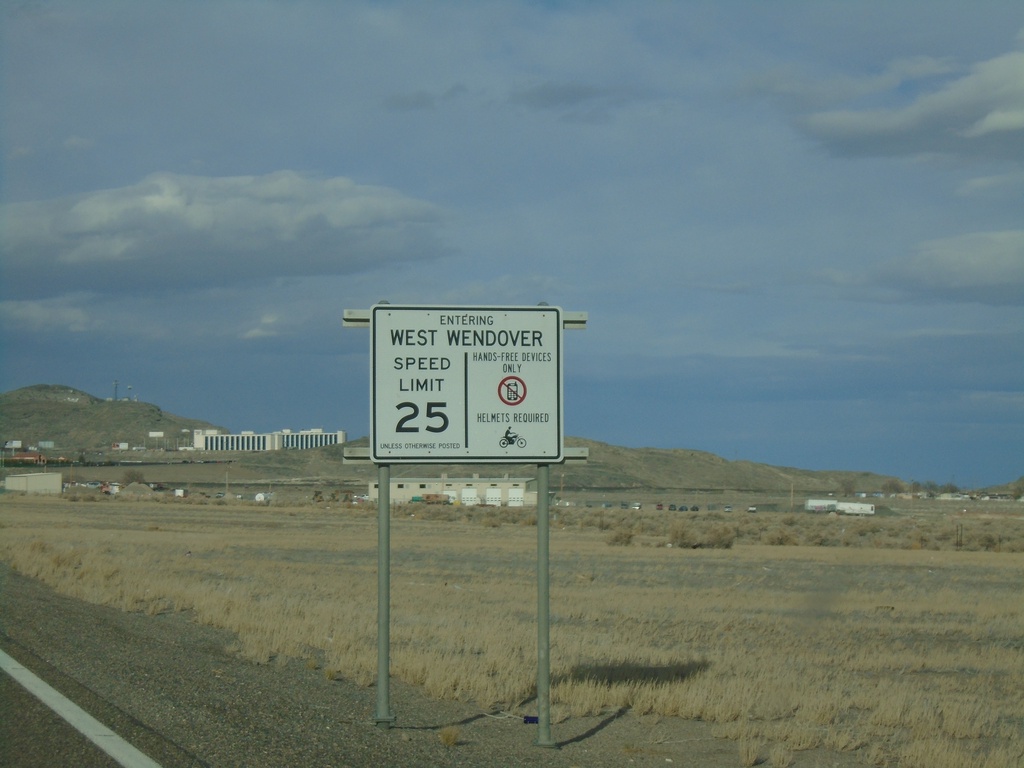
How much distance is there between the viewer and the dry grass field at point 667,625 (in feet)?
33.6

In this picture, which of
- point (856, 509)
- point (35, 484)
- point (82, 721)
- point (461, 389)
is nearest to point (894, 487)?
point (856, 509)

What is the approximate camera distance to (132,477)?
138 metres

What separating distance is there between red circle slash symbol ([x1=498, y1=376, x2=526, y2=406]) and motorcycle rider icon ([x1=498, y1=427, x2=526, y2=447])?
0.81 feet

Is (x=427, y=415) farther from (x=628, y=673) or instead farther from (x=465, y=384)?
(x=628, y=673)

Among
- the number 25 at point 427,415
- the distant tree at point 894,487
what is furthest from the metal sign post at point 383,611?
the distant tree at point 894,487

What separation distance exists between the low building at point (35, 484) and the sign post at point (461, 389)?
4459 inches

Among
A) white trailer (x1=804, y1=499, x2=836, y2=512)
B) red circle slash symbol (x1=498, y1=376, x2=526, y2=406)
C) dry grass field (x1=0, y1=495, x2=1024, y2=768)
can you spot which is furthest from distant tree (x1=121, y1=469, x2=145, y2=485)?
red circle slash symbol (x1=498, y1=376, x2=526, y2=406)

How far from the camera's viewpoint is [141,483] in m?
131

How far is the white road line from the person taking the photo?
258 inches

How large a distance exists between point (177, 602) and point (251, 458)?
175522mm

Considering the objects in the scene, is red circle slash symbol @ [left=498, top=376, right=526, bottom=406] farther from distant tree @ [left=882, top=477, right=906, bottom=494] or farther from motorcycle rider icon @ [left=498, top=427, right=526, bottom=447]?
distant tree @ [left=882, top=477, right=906, bottom=494]

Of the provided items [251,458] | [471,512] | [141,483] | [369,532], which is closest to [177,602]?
[369,532]

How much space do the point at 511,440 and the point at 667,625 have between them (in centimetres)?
1132

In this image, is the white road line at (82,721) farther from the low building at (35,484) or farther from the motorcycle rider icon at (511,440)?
the low building at (35,484)
